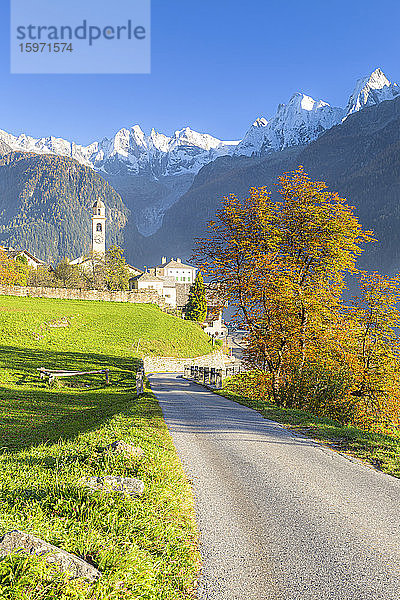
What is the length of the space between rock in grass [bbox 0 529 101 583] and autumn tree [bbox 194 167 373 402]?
16289mm

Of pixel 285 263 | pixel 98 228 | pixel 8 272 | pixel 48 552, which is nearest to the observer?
pixel 48 552

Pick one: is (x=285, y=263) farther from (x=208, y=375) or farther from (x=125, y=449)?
(x=125, y=449)

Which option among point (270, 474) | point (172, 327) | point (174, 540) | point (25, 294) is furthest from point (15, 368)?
point (25, 294)

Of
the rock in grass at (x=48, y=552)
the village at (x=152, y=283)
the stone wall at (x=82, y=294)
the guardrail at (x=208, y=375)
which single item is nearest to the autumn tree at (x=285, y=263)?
the village at (x=152, y=283)

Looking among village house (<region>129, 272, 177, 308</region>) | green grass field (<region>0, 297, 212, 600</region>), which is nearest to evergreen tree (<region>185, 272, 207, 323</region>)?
village house (<region>129, 272, 177, 308</region>)

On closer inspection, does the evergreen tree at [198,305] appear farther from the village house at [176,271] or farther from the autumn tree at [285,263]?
the village house at [176,271]

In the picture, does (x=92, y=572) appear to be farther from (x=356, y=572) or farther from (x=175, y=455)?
(x=175, y=455)

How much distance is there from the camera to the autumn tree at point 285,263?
2038cm

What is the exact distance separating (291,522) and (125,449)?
11.1 feet

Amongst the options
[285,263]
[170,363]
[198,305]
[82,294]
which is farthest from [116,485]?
[198,305]

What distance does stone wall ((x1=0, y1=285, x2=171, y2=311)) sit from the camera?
191 feet

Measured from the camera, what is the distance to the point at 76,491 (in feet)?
19.1

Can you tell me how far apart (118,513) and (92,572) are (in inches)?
55.1

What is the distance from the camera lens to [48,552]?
414cm
